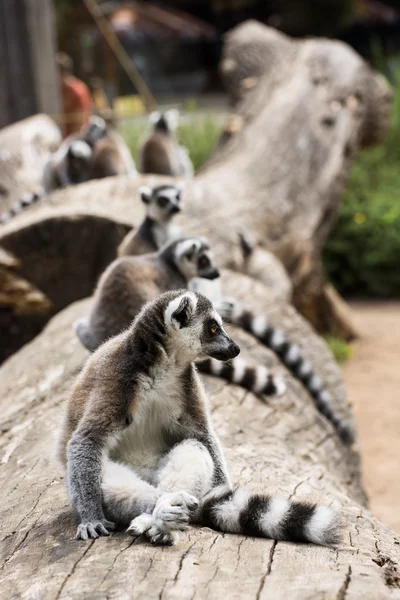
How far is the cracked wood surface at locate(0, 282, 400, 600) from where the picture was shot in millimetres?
2424

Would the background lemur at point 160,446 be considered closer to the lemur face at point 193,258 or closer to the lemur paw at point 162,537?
the lemur paw at point 162,537

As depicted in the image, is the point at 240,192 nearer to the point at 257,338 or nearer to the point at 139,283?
the point at 257,338

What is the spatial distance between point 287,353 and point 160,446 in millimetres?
2730

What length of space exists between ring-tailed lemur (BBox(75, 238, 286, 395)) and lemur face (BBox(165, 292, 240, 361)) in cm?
145

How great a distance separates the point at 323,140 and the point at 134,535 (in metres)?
7.33

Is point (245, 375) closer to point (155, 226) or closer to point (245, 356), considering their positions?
point (245, 356)

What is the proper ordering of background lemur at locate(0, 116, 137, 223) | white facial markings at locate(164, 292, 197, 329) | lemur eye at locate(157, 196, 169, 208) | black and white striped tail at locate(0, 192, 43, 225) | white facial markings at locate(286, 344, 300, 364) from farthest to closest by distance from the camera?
background lemur at locate(0, 116, 137, 223)
black and white striped tail at locate(0, 192, 43, 225)
lemur eye at locate(157, 196, 169, 208)
white facial markings at locate(286, 344, 300, 364)
white facial markings at locate(164, 292, 197, 329)

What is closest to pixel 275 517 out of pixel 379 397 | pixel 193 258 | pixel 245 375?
pixel 245 375

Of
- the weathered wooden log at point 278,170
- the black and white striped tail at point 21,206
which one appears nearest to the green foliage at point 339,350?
the weathered wooden log at point 278,170

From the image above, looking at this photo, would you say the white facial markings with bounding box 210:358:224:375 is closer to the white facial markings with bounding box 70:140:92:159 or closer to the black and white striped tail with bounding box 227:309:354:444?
the black and white striped tail with bounding box 227:309:354:444

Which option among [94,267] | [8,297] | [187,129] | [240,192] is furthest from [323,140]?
[187,129]

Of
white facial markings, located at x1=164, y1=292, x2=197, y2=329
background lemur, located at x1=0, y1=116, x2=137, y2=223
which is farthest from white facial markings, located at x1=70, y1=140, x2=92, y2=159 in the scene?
white facial markings, located at x1=164, y1=292, x2=197, y2=329

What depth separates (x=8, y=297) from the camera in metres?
7.39

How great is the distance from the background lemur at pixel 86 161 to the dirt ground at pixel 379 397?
3857 mm
